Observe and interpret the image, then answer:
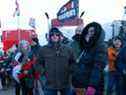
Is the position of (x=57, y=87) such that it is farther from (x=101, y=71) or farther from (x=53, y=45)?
(x=101, y=71)

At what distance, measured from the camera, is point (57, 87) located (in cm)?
811

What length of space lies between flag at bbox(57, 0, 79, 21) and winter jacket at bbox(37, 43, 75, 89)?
1202cm

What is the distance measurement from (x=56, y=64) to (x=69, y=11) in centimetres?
1251

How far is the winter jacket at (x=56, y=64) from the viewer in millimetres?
8047

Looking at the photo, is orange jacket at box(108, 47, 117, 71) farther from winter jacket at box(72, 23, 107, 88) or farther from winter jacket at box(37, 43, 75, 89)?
winter jacket at box(72, 23, 107, 88)

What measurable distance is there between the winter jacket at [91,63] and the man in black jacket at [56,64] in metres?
0.55

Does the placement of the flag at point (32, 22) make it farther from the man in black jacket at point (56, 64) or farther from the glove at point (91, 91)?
the glove at point (91, 91)

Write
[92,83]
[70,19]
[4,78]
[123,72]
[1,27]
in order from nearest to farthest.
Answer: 1. [92,83]
2. [123,72]
3. [4,78]
4. [70,19]
5. [1,27]

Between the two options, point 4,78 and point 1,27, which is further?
point 1,27

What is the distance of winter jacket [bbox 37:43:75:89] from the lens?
8.05m

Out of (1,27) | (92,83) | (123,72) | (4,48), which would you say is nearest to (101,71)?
(92,83)

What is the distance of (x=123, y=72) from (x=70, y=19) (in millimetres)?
11298

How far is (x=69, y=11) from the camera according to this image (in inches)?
805

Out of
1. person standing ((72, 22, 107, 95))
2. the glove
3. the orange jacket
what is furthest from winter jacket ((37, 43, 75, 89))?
the orange jacket
